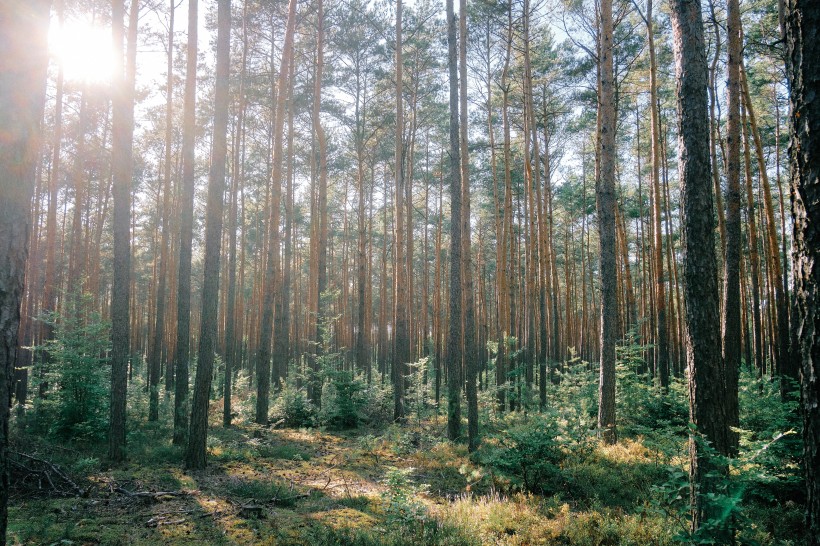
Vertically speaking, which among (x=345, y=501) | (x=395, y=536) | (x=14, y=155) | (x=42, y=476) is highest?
(x=14, y=155)

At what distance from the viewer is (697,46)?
14.1 feet

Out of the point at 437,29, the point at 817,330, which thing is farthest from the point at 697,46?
the point at 437,29

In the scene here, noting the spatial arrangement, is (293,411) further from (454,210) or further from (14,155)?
(14,155)

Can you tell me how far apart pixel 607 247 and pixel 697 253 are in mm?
4458

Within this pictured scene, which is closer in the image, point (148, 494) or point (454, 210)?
point (148, 494)

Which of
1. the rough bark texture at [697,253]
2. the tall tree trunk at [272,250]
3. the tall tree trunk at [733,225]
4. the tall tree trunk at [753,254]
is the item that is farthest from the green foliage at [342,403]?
the tall tree trunk at [753,254]

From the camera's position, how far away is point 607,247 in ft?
27.9

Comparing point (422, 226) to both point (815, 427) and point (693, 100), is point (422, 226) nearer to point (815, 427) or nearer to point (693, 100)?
point (693, 100)

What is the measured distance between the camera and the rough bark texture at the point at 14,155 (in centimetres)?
264

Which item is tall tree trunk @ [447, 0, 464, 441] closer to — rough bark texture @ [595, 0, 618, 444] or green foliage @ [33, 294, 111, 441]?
rough bark texture @ [595, 0, 618, 444]

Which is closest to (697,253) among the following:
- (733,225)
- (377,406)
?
(733,225)

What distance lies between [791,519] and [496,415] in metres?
9.37

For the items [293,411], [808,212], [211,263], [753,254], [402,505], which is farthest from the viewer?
[753,254]

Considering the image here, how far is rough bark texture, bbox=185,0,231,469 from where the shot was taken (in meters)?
7.71
